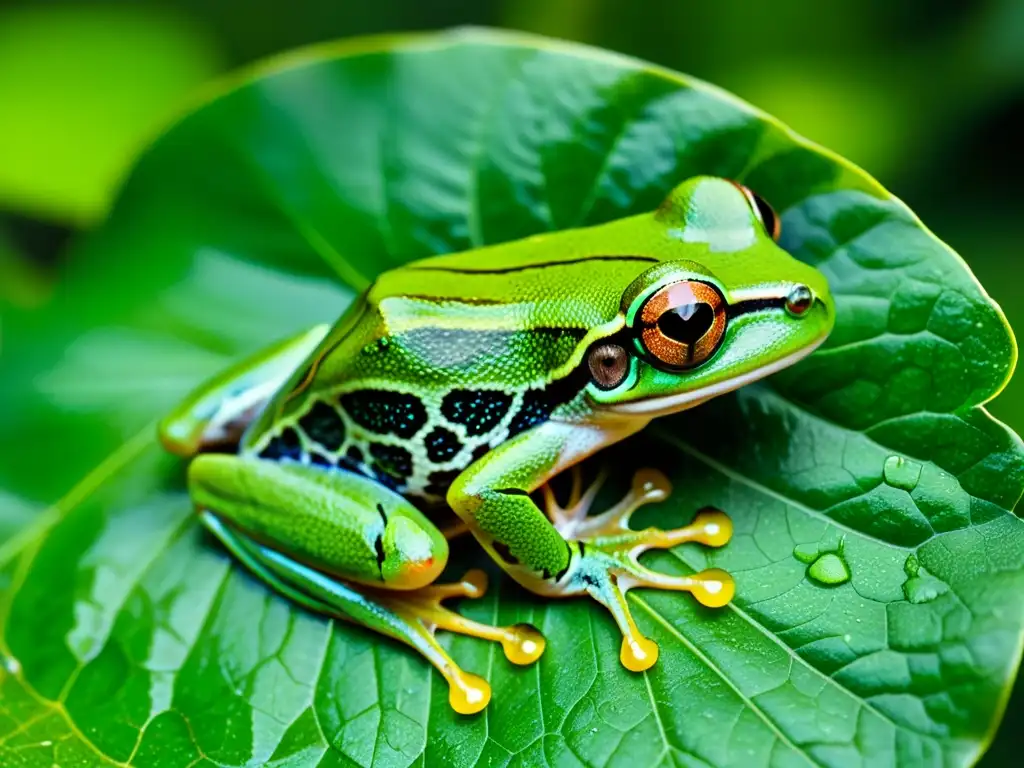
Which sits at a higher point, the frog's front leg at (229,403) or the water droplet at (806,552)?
the water droplet at (806,552)

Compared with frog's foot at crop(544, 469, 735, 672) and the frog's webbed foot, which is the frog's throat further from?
the frog's webbed foot

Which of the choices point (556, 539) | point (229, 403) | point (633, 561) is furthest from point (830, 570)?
point (229, 403)

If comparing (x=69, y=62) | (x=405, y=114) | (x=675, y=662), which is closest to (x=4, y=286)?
(x=69, y=62)

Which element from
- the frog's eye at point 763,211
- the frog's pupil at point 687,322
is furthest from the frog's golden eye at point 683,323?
the frog's eye at point 763,211

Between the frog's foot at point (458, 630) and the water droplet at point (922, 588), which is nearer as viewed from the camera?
the water droplet at point (922, 588)

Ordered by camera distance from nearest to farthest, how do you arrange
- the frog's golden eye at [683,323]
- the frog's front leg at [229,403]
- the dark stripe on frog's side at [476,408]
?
1. the frog's golden eye at [683,323]
2. the dark stripe on frog's side at [476,408]
3. the frog's front leg at [229,403]

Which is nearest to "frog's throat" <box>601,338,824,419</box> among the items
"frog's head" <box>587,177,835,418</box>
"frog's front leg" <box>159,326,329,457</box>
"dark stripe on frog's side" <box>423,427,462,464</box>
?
"frog's head" <box>587,177,835,418</box>

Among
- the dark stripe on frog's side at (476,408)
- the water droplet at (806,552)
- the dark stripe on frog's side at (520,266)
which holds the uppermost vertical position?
the dark stripe on frog's side at (520,266)

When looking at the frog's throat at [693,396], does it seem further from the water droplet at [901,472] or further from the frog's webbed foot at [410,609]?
the frog's webbed foot at [410,609]
